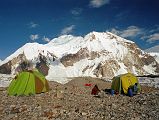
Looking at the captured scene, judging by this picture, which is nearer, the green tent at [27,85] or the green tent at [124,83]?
the green tent at [27,85]

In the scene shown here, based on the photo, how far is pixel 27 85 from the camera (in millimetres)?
32375

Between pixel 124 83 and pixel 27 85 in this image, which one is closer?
pixel 27 85

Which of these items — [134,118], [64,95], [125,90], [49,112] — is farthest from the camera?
[125,90]

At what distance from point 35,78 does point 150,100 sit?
15080 millimetres

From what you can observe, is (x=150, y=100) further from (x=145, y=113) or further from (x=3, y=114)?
(x=3, y=114)

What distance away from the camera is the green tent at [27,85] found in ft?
105

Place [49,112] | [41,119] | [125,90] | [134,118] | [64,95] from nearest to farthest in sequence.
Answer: [134,118] < [41,119] < [49,112] < [64,95] < [125,90]

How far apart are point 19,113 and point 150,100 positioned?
30.8 feet

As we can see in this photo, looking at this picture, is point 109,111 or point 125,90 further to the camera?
point 125,90

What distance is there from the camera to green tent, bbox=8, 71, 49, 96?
105ft

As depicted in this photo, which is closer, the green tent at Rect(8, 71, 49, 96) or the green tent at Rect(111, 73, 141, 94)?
the green tent at Rect(8, 71, 49, 96)

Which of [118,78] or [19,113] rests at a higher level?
[118,78]

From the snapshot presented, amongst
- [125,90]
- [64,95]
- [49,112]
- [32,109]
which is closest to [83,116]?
[49,112]

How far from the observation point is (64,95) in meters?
29.6
